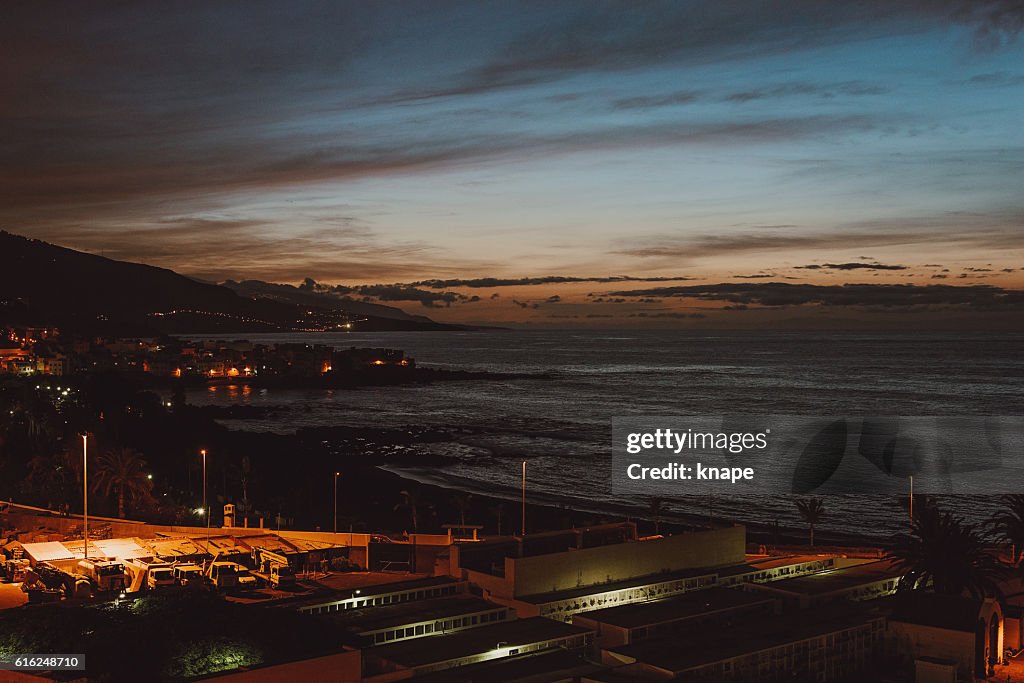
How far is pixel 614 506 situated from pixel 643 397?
4875 centimetres

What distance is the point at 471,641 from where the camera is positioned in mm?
16906

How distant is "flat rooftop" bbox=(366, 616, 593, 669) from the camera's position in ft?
51.8

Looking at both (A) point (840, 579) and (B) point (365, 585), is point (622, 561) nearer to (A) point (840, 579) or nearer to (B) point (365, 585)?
(A) point (840, 579)

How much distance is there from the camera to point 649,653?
55.5 feet

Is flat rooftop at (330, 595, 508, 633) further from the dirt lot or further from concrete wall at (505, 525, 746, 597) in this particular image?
the dirt lot

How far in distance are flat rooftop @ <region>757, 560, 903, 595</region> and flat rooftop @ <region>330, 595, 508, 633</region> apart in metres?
7.22

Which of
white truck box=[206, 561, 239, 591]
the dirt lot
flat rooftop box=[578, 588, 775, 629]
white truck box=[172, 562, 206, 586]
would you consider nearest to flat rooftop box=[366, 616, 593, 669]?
flat rooftop box=[578, 588, 775, 629]

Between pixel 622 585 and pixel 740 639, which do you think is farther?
pixel 622 585

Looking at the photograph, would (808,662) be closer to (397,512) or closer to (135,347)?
(397,512)

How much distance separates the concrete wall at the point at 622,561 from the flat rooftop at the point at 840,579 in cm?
148

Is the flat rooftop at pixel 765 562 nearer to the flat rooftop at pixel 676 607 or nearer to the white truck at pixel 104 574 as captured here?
the flat rooftop at pixel 676 607

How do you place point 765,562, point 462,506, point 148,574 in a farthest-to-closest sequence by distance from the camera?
point 462,506, point 765,562, point 148,574

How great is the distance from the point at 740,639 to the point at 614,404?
217 feet

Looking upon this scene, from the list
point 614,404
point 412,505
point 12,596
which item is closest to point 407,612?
point 12,596
